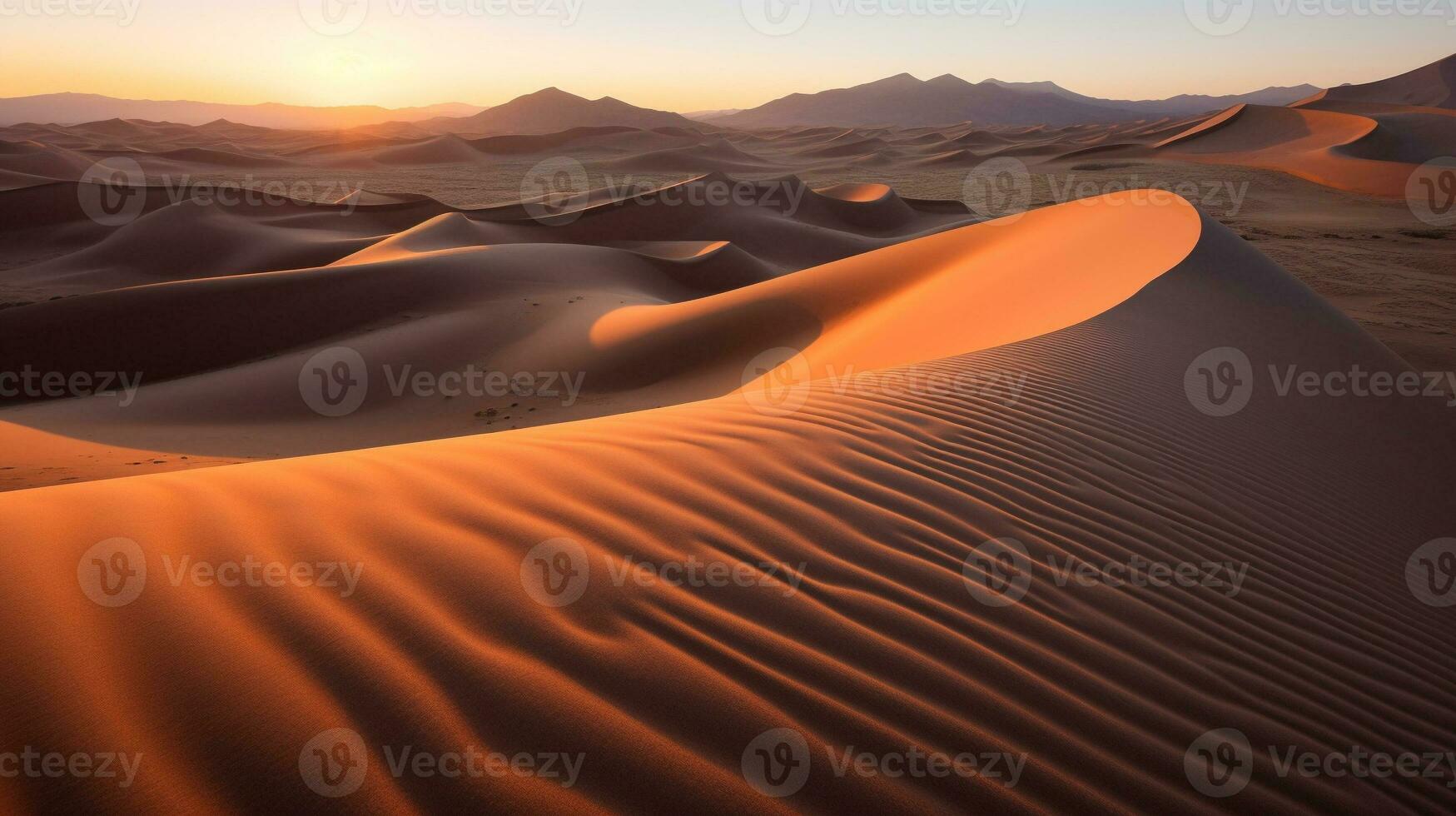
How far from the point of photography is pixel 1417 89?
7175 cm

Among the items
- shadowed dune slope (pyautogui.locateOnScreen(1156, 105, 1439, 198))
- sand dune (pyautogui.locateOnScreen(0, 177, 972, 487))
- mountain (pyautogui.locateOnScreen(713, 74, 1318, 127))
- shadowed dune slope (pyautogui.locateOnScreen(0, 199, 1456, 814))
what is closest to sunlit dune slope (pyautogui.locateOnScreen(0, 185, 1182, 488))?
sand dune (pyautogui.locateOnScreen(0, 177, 972, 487))

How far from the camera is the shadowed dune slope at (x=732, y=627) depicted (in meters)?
1.55

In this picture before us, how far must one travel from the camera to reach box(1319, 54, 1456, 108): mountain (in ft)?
226

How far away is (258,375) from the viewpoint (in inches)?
403

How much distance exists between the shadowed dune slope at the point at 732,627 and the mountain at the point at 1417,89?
86229 mm

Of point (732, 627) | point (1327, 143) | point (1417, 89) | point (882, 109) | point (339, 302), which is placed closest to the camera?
point (732, 627)

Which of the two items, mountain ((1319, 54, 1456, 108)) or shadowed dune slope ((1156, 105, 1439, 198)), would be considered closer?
shadowed dune slope ((1156, 105, 1439, 198))

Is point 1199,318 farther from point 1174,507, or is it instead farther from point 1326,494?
point 1174,507

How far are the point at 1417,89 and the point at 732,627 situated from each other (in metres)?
99.6

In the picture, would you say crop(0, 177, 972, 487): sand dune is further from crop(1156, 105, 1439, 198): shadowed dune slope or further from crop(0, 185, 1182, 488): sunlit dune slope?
crop(1156, 105, 1439, 198): shadowed dune slope

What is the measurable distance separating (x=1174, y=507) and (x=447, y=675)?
9.52ft

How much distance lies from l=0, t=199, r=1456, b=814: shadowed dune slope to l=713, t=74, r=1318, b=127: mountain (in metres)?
144

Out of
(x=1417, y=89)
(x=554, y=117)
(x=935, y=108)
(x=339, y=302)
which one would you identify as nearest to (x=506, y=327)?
(x=339, y=302)

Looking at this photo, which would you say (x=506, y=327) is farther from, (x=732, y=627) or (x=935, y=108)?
(x=935, y=108)
